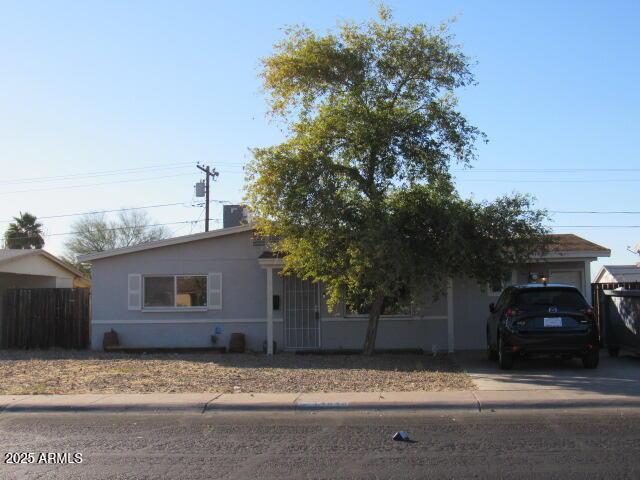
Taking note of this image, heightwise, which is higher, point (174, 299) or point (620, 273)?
point (620, 273)

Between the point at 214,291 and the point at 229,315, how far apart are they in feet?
2.50

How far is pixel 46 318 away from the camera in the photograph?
18.9 m

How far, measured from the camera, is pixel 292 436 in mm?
7496

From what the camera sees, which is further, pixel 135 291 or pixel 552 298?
pixel 135 291

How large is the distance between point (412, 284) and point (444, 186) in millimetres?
2158

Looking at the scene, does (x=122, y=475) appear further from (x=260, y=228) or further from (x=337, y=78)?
(x=337, y=78)

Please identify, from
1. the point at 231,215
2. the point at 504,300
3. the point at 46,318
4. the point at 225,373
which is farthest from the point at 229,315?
the point at 504,300

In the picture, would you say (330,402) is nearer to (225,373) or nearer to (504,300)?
(225,373)

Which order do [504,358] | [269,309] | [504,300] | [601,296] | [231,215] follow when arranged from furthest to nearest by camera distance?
[231,215] → [269,309] → [601,296] → [504,300] → [504,358]

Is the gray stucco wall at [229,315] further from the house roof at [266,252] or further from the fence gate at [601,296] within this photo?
the fence gate at [601,296]

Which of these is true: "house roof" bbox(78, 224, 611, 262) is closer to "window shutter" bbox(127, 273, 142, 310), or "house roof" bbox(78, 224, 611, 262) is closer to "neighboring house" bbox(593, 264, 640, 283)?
"window shutter" bbox(127, 273, 142, 310)

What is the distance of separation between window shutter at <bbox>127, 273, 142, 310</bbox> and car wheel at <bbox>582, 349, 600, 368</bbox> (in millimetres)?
11217

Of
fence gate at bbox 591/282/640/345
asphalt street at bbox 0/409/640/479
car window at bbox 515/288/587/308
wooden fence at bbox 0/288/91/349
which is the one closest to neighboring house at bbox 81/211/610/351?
fence gate at bbox 591/282/640/345

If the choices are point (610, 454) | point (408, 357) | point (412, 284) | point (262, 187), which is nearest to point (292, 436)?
point (610, 454)
